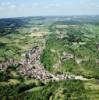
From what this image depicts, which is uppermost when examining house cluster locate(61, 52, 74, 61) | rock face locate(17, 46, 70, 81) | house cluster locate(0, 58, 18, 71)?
house cluster locate(0, 58, 18, 71)

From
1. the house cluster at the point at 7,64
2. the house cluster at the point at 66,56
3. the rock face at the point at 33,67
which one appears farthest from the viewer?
the house cluster at the point at 66,56

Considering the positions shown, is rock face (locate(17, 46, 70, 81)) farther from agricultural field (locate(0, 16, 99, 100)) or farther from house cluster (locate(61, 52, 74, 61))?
house cluster (locate(61, 52, 74, 61))

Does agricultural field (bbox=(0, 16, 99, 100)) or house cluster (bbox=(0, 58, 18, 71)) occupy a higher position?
house cluster (bbox=(0, 58, 18, 71))

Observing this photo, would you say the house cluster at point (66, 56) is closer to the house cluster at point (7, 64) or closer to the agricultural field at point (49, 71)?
the agricultural field at point (49, 71)

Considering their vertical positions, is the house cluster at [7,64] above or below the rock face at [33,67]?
above

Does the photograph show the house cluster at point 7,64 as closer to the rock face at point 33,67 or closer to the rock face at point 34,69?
the rock face at point 33,67

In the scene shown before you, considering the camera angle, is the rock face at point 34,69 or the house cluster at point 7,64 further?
the house cluster at point 7,64

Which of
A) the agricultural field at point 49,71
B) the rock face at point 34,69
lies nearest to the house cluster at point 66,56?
→ the agricultural field at point 49,71

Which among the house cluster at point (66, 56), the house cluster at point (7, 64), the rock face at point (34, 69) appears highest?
the house cluster at point (7, 64)

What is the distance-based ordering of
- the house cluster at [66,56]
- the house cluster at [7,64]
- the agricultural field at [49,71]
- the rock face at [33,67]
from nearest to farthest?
the agricultural field at [49,71]
the rock face at [33,67]
the house cluster at [7,64]
the house cluster at [66,56]

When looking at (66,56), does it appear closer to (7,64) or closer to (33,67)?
(33,67)

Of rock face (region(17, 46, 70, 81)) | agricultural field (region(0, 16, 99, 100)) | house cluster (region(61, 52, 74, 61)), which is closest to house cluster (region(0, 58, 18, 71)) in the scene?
agricultural field (region(0, 16, 99, 100))
